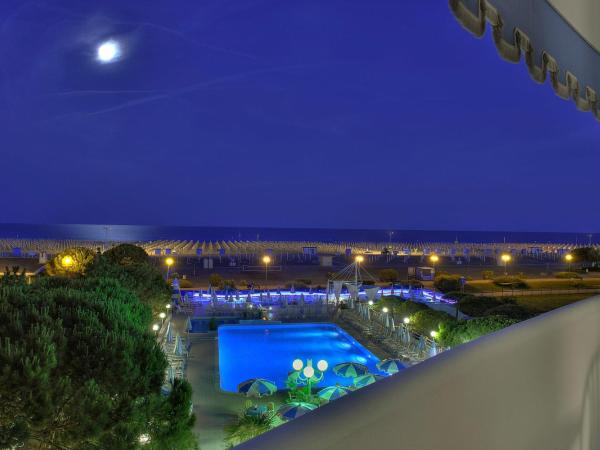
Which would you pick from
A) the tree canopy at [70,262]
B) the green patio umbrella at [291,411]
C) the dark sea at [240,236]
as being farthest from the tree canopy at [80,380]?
the dark sea at [240,236]

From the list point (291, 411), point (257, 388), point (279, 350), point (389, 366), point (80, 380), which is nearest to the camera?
point (80, 380)

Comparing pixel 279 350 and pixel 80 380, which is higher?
pixel 80 380

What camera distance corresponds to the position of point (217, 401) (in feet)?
30.7

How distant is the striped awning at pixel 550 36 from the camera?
151cm

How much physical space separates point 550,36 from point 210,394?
9045 millimetres

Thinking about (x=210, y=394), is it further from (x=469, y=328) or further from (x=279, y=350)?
(x=469, y=328)

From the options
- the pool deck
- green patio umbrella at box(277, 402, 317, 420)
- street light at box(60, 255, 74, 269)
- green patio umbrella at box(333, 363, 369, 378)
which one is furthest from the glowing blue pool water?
street light at box(60, 255, 74, 269)

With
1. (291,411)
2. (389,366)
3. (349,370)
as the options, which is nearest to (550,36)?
(291,411)

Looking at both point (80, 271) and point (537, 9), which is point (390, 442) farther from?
point (80, 271)

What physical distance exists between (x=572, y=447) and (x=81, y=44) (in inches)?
1763

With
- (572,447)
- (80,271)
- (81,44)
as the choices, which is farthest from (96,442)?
(81,44)

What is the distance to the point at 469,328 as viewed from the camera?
1027 centimetres

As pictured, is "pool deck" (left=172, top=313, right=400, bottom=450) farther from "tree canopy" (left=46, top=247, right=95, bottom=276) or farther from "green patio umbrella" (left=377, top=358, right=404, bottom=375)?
"tree canopy" (left=46, top=247, right=95, bottom=276)

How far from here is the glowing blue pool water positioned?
11938 millimetres
